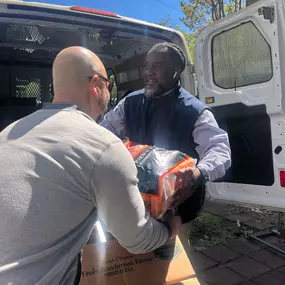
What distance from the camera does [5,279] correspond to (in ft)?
3.55

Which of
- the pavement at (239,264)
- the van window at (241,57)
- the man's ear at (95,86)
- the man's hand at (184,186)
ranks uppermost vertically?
the van window at (241,57)

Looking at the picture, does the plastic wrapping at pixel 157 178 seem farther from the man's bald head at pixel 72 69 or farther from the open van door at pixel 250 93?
the open van door at pixel 250 93

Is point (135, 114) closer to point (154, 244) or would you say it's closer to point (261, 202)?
point (154, 244)

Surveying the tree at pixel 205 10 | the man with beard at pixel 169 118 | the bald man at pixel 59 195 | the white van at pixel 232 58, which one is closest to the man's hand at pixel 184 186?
the bald man at pixel 59 195

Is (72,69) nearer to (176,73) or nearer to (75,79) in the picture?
(75,79)

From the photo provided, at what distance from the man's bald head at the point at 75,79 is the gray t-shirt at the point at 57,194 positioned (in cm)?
11

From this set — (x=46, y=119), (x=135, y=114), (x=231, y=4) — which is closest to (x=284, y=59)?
(x=135, y=114)

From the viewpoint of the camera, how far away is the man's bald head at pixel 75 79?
4.28ft

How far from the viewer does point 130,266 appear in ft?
4.97

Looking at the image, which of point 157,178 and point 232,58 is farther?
point 232,58

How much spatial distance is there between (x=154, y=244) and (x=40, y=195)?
1.55ft

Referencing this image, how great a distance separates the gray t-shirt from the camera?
43.3 inches

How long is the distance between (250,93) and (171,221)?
6.38 feet

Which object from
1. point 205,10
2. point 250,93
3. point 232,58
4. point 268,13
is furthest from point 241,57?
point 205,10
